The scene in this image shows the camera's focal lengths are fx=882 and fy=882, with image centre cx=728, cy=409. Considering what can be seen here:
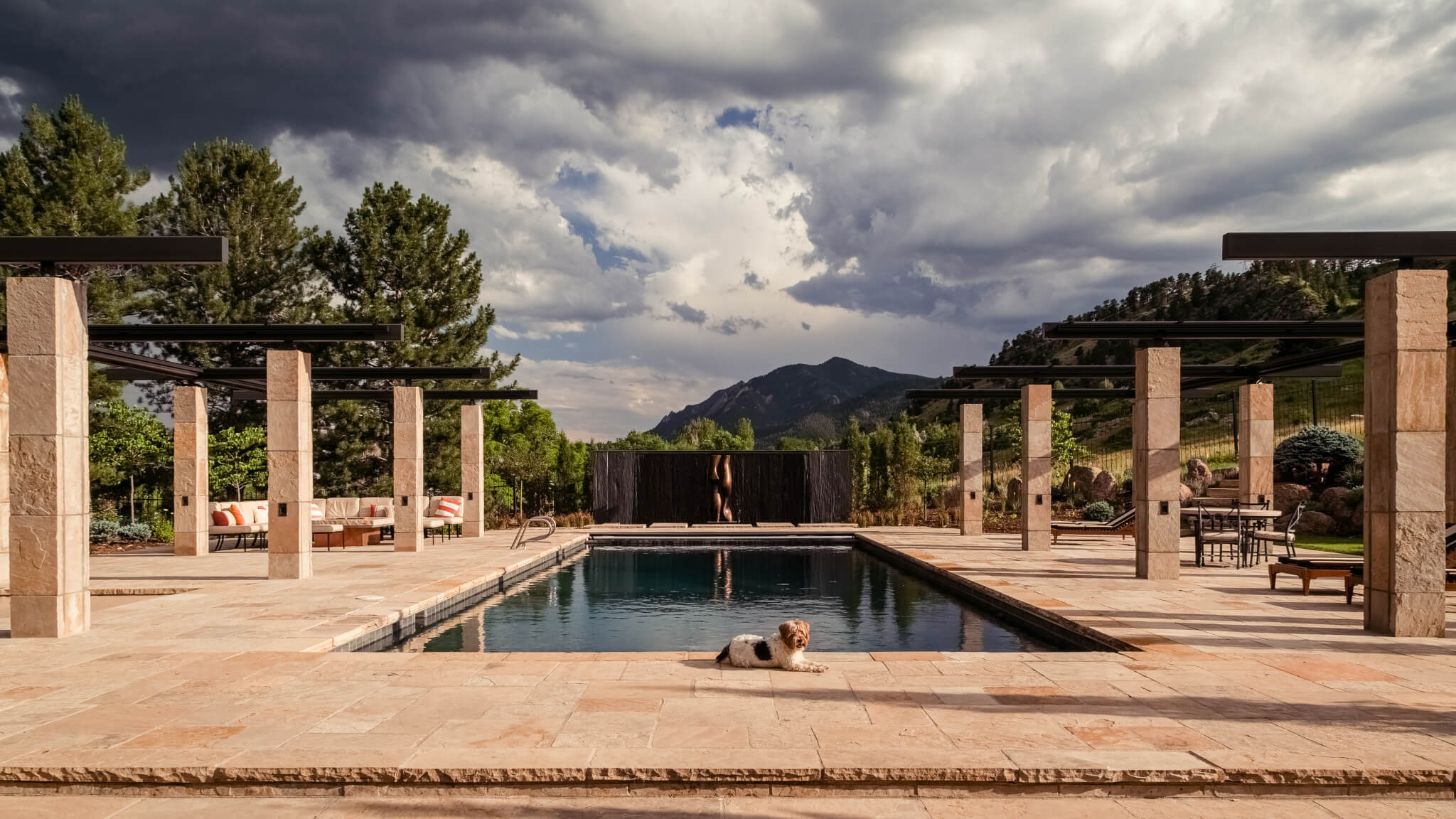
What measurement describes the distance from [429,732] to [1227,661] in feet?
19.2

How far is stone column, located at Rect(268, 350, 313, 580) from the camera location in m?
11.9

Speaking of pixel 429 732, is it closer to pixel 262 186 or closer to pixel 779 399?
pixel 262 186

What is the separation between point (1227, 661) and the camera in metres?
6.81

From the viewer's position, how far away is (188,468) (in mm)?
16219

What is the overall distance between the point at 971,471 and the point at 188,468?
52.2ft

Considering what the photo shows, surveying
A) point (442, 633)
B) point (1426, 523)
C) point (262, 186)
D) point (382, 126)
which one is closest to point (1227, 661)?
point (1426, 523)

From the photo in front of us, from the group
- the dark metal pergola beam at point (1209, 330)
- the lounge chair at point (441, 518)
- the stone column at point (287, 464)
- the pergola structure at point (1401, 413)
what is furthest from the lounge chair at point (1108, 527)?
the stone column at point (287, 464)

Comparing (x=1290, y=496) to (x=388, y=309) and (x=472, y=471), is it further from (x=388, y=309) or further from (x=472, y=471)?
(x=388, y=309)

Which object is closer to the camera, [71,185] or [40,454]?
[40,454]

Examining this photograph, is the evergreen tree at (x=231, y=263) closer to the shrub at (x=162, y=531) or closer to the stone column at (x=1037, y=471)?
the shrub at (x=162, y=531)

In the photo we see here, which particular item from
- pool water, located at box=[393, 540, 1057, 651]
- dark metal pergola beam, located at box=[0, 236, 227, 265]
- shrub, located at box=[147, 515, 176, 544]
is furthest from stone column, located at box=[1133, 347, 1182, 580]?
shrub, located at box=[147, 515, 176, 544]

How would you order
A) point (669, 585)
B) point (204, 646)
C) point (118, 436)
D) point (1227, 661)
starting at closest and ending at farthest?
point (1227, 661), point (204, 646), point (669, 585), point (118, 436)

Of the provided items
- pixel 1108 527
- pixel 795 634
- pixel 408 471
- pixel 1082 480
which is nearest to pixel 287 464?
pixel 408 471

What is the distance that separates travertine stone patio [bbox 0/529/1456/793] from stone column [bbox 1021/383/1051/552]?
23.7 ft
